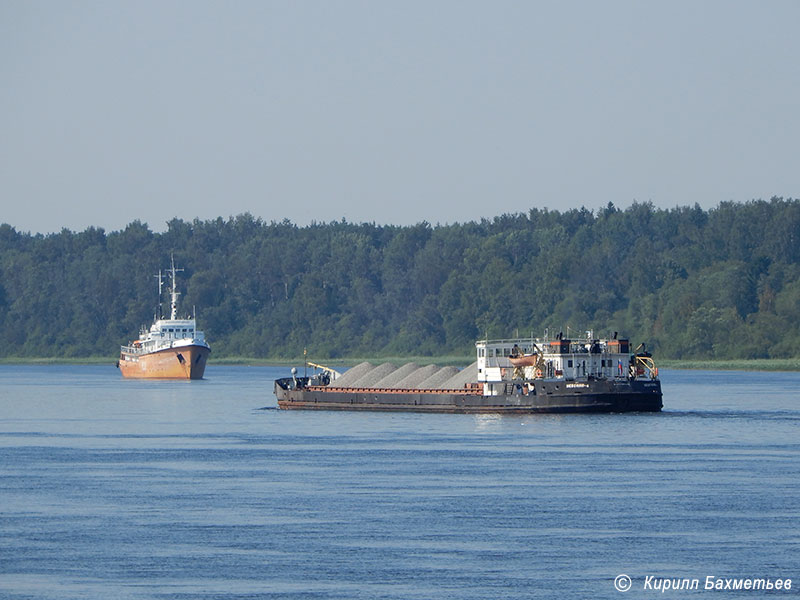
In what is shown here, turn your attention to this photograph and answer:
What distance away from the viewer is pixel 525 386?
96125mm

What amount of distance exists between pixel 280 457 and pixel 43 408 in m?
48.6

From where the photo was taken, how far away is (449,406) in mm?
100750

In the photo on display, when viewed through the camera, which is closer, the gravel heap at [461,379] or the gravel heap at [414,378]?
the gravel heap at [461,379]

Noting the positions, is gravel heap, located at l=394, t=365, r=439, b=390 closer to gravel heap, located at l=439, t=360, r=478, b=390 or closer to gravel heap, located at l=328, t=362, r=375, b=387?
gravel heap, located at l=439, t=360, r=478, b=390

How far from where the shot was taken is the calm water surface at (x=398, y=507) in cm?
4178

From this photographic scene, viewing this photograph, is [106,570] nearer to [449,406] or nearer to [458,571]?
[458,571]

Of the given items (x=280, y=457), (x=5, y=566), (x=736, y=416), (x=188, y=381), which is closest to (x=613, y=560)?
(x=5, y=566)

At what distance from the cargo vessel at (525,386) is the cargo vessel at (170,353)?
6454 cm

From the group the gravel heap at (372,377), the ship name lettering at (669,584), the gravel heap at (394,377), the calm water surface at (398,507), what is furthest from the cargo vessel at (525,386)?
the ship name lettering at (669,584)

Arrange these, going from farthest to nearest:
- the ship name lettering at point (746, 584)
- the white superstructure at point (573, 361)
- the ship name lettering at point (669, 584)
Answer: the white superstructure at point (573, 361) → the ship name lettering at point (669, 584) → the ship name lettering at point (746, 584)

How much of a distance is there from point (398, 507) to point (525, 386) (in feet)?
141

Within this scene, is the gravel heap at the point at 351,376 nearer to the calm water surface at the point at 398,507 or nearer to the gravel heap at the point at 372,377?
the gravel heap at the point at 372,377

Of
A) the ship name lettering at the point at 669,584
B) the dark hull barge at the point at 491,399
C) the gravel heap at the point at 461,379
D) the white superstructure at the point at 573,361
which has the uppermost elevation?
the white superstructure at the point at 573,361

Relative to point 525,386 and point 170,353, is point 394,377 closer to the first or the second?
point 525,386
